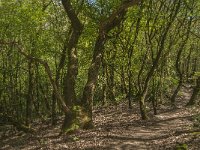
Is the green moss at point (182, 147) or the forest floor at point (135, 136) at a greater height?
the forest floor at point (135, 136)

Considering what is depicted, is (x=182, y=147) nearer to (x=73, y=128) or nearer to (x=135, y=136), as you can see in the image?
(x=135, y=136)

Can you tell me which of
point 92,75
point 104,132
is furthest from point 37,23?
point 104,132

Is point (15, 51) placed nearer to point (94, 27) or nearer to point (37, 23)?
point (37, 23)

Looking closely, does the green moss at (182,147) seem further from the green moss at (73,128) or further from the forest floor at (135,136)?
the green moss at (73,128)

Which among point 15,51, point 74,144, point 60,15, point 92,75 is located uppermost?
point 60,15

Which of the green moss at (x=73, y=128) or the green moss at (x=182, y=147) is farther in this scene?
the green moss at (x=73, y=128)

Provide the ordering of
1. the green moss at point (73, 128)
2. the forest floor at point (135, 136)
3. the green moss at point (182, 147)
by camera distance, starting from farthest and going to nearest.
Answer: the green moss at point (73, 128) < the forest floor at point (135, 136) < the green moss at point (182, 147)

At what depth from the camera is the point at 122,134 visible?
56.2 ft

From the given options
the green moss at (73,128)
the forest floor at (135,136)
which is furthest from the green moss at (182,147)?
the green moss at (73,128)

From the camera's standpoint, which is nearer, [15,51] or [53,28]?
[53,28]

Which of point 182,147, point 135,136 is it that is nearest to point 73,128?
point 135,136

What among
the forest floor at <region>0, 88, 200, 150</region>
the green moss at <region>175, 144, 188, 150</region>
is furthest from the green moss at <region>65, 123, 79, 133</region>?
the green moss at <region>175, 144, 188, 150</region>

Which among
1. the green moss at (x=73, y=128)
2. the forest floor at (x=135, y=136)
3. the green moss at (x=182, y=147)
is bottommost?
the green moss at (x=182, y=147)

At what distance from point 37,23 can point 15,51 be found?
23.8 feet
